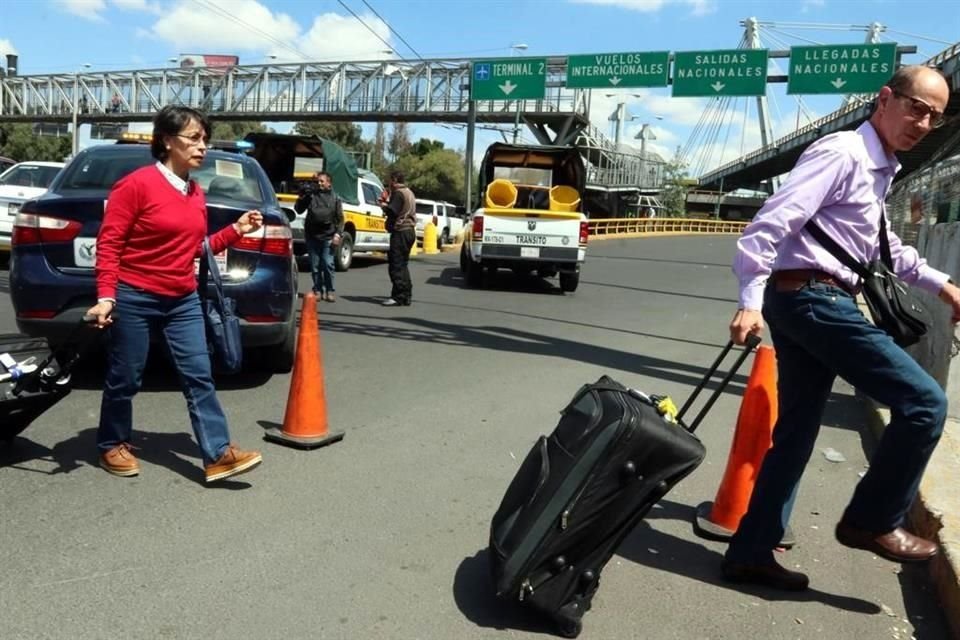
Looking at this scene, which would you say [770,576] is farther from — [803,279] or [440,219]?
[440,219]

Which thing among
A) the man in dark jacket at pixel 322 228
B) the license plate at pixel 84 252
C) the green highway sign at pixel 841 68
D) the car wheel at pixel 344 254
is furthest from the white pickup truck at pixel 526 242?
the green highway sign at pixel 841 68

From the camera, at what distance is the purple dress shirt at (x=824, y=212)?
282 centimetres

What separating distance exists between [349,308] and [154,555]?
7.25 meters

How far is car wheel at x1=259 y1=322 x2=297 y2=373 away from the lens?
6.19 m

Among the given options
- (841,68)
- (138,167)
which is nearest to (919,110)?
(138,167)

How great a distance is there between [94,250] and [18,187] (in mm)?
9350

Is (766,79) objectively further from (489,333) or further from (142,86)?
(142,86)

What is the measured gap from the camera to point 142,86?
57.4 meters

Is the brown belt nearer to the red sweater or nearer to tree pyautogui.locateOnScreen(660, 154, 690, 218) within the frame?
the red sweater

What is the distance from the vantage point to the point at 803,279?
2.94 m

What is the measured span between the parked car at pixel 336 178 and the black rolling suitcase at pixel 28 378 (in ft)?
34.8

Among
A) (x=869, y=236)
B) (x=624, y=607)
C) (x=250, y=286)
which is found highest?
(x=869, y=236)

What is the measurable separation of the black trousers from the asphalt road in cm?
415

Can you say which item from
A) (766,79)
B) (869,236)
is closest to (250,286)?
(869,236)
